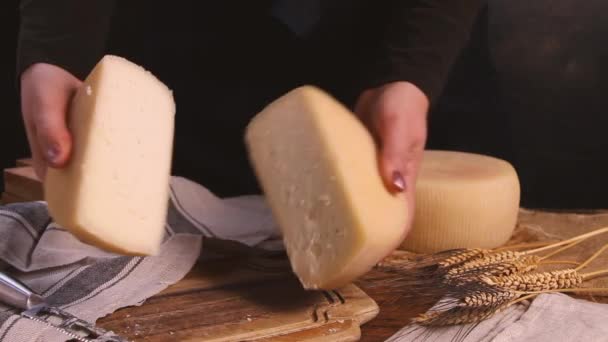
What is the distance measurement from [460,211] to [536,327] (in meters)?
0.33

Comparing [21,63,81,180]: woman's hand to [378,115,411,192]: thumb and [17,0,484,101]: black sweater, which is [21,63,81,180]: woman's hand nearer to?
[17,0,484,101]: black sweater

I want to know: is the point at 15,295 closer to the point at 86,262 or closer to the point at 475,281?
the point at 86,262

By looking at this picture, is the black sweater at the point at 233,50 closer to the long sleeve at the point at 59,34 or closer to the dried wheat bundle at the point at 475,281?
the long sleeve at the point at 59,34

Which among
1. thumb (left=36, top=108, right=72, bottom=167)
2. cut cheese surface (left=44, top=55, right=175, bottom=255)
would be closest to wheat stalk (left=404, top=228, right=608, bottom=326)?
cut cheese surface (left=44, top=55, right=175, bottom=255)

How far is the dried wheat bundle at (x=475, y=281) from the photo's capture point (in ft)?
3.09

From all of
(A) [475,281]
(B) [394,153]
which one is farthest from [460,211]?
(B) [394,153]

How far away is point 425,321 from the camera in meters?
0.94

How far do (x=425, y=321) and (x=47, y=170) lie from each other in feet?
1.77

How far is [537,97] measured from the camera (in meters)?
1.81

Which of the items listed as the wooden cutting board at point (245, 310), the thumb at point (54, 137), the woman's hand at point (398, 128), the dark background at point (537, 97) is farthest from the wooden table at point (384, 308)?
the dark background at point (537, 97)

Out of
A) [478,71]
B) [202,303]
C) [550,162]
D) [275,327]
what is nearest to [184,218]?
[202,303]

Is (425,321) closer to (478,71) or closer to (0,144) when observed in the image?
(478,71)

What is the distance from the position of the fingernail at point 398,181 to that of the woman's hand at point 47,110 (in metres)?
0.40

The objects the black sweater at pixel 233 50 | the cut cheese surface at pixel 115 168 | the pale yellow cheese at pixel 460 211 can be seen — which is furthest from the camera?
the pale yellow cheese at pixel 460 211
